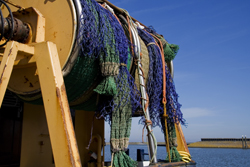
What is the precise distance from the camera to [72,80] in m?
3.72

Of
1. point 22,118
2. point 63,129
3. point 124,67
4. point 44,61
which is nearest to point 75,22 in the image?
point 44,61

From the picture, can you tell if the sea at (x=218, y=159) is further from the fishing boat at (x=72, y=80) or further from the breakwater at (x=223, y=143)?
the breakwater at (x=223, y=143)

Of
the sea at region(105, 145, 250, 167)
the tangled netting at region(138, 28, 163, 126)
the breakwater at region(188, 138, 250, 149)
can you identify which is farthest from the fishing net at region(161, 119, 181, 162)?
the breakwater at region(188, 138, 250, 149)

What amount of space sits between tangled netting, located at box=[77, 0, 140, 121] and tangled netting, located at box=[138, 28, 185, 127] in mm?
787

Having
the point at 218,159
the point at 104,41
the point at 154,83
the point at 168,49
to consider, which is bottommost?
the point at 218,159

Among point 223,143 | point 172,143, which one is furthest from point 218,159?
point 223,143

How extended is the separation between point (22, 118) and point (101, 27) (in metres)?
2.71

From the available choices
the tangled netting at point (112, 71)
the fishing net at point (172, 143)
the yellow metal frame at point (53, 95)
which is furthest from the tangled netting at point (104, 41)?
the fishing net at point (172, 143)

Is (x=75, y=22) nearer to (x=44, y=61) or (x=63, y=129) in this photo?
(x=44, y=61)

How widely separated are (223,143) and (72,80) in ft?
212

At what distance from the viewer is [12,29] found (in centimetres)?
314

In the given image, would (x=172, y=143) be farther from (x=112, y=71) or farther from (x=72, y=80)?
(x=72, y=80)

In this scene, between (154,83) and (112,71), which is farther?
(154,83)

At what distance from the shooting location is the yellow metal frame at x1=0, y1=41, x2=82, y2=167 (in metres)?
2.77
